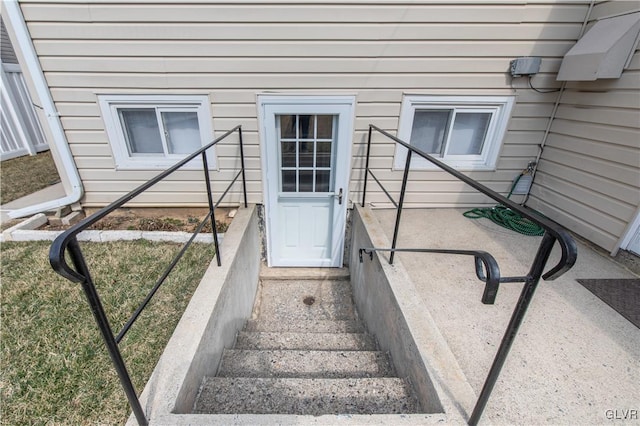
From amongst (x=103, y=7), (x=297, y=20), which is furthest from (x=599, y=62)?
(x=103, y=7)

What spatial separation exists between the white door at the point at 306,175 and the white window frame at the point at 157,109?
0.58 metres

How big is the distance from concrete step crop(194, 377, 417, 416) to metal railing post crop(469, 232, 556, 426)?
40 cm

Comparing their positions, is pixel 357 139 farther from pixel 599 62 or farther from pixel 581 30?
pixel 581 30

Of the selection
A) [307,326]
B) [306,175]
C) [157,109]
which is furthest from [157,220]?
[307,326]

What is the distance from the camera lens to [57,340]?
1.74m

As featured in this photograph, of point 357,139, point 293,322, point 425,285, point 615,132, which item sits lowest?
point 293,322

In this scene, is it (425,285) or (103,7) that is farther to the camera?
(103,7)

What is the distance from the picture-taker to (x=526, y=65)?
8.31 feet

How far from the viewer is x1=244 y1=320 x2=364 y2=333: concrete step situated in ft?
8.82

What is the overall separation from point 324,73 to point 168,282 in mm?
2321

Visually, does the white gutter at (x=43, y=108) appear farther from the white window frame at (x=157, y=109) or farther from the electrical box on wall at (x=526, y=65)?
the electrical box on wall at (x=526, y=65)

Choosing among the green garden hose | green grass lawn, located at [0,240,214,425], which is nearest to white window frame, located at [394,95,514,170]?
the green garden hose

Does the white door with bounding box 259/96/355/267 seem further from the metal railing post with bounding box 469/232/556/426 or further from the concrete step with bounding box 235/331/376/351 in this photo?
the metal railing post with bounding box 469/232/556/426

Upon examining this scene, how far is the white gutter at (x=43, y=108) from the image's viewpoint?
2.32 metres
